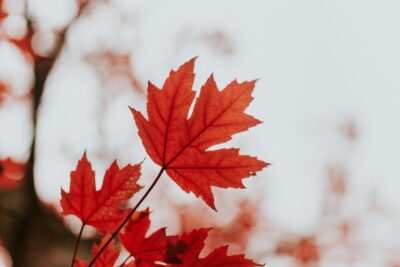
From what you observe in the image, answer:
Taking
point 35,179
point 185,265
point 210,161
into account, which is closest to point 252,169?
point 210,161

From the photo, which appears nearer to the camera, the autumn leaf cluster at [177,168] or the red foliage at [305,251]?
the autumn leaf cluster at [177,168]

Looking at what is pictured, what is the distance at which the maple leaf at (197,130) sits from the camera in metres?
0.67

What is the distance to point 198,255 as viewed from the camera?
67 centimetres

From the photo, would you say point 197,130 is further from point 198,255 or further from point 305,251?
point 305,251

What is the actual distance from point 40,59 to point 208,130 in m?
4.98

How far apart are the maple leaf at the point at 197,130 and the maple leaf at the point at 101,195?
0.07 metres

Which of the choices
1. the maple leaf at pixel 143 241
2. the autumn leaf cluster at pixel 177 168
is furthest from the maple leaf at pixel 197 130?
the maple leaf at pixel 143 241

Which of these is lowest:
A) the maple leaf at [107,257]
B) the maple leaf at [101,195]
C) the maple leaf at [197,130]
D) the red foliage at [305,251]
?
the maple leaf at [107,257]

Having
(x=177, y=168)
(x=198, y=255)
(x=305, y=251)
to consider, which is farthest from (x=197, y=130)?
(x=305, y=251)

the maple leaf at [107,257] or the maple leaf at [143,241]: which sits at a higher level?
the maple leaf at [143,241]

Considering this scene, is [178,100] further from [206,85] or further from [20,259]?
[20,259]

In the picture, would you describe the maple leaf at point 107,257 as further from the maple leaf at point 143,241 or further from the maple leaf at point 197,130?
the maple leaf at point 197,130

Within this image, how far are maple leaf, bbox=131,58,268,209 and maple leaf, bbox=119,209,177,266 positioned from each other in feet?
0.34

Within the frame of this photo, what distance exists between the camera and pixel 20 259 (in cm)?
350
